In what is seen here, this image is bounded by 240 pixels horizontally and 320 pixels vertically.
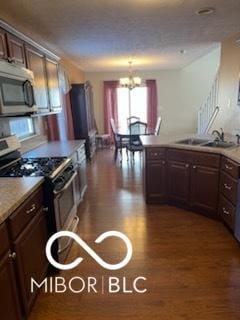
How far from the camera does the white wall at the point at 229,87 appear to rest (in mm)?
3672

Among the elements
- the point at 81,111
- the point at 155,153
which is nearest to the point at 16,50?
the point at 155,153

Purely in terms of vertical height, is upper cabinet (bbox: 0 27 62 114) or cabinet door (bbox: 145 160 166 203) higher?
upper cabinet (bbox: 0 27 62 114)

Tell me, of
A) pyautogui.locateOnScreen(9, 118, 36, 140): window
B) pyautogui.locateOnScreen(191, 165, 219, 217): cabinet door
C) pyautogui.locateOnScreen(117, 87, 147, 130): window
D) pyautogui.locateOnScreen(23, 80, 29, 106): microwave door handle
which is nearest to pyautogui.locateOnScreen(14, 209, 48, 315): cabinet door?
pyautogui.locateOnScreen(23, 80, 29, 106): microwave door handle

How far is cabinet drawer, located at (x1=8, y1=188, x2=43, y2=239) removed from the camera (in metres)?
1.48

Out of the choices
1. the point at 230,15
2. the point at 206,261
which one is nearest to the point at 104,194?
the point at 206,261

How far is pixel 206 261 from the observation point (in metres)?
2.29

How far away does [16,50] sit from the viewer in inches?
94.4

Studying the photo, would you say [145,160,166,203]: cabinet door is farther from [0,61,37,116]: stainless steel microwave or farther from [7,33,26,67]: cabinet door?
[7,33,26,67]: cabinet door

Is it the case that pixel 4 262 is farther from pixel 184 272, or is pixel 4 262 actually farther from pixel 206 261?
pixel 206 261

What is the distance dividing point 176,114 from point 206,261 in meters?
6.64

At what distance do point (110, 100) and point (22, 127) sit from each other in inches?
198

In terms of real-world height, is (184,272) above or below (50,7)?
below

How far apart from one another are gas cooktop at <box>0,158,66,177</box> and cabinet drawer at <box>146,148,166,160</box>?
120 centimetres

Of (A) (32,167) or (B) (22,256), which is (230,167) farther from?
(B) (22,256)
